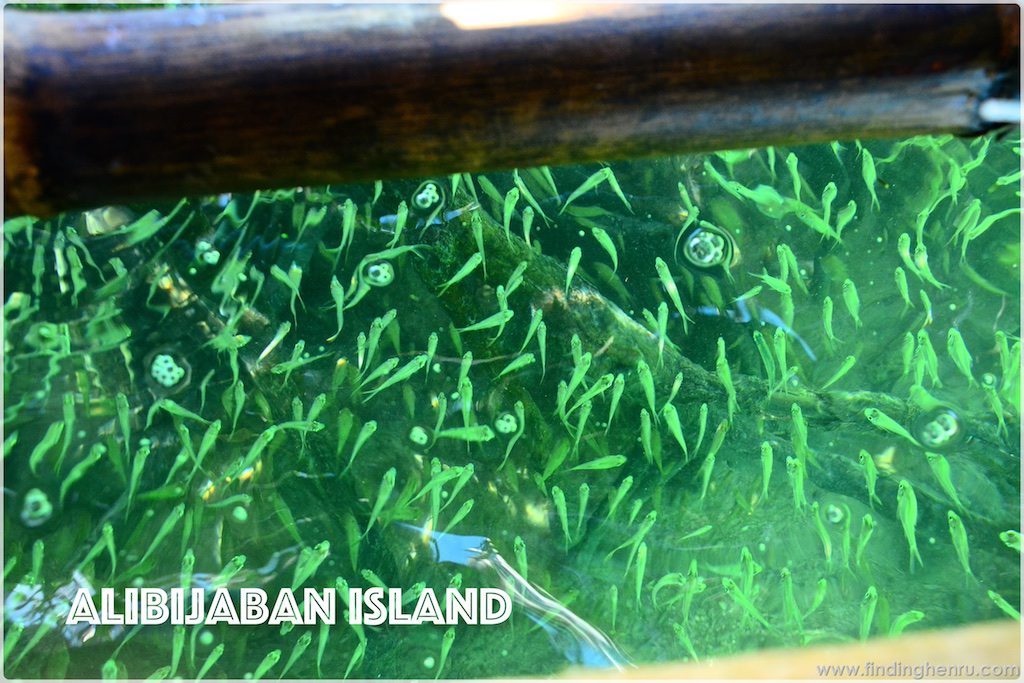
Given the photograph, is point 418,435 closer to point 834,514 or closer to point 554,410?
point 554,410

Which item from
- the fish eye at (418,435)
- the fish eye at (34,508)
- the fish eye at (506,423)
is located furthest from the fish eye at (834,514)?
the fish eye at (34,508)

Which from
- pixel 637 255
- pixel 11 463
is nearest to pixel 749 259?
pixel 637 255

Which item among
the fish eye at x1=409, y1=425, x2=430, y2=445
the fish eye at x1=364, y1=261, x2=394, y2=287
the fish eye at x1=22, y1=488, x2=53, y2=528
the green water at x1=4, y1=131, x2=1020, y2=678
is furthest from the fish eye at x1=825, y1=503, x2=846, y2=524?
the fish eye at x1=22, y1=488, x2=53, y2=528

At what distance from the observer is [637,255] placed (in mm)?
1790

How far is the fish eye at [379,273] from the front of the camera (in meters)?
1.75

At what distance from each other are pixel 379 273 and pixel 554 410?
520 millimetres

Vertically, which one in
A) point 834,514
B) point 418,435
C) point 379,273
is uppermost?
point 379,273

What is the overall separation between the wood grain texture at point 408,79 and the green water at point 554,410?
39.4 inches

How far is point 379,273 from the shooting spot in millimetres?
1746

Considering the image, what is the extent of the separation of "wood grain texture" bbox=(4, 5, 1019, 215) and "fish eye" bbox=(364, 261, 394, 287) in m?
0.99

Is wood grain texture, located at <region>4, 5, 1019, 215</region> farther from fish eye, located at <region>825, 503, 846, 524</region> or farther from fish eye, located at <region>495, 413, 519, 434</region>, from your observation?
fish eye, located at <region>825, 503, 846, 524</region>

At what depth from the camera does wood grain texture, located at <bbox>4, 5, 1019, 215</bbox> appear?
703 millimetres

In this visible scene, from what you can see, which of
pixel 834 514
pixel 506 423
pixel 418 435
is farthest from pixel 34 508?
pixel 834 514

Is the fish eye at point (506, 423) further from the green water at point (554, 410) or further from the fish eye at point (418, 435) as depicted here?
the fish eye at point (418, 435)
